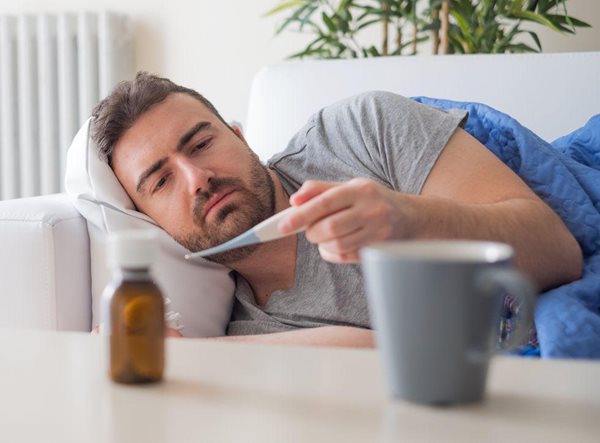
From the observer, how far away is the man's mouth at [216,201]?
138cm

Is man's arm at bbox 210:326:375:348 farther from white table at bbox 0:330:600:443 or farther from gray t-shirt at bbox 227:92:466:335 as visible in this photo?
white table at bbox 0:330:600:443

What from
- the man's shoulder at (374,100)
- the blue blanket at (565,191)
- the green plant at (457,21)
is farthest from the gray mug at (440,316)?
the green plant at (457,21)

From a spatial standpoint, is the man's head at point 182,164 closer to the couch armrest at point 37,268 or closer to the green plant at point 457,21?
the couch armrest at point 37,268

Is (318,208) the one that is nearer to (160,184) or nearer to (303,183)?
(303,183)

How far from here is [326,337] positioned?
1216 mm

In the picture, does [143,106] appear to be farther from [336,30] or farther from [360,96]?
→ [336,30]

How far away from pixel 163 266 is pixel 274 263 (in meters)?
0.17

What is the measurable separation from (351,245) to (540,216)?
1.49 ft

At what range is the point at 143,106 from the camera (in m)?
1.50

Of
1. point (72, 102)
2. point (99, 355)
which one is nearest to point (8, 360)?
point (99, 355)

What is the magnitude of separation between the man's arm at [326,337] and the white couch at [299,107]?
1.04 feet

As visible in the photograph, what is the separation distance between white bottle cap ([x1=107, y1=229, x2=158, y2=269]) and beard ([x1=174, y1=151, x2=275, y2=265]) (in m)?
0.76

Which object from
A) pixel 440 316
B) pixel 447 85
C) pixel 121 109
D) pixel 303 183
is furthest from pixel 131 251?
pixel 447 85

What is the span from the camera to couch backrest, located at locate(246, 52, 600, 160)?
1650 mm
